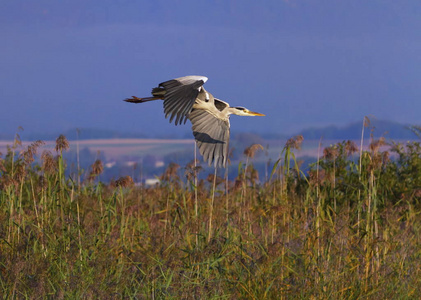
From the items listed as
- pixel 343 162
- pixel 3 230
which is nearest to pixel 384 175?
pixel 343 162

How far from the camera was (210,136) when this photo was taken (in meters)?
3.79

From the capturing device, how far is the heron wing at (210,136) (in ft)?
12.3

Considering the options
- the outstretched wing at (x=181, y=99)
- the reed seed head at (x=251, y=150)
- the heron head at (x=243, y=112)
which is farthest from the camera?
the reed seed head at (x=251, y=150)

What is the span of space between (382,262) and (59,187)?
2540mm

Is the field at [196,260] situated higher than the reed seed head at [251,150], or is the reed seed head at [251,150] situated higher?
the reed seed head at [251,150]

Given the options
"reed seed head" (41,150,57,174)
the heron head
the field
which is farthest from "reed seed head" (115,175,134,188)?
the heron head

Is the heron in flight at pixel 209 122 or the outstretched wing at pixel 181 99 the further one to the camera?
the heron in flight at pixel 209 122

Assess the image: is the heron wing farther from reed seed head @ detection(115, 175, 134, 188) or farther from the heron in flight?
reed seed head @ detection(115, 175, 134, 188)

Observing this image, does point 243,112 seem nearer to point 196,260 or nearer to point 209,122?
point 209,122

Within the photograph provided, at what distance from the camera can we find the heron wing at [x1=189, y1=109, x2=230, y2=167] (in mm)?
3752

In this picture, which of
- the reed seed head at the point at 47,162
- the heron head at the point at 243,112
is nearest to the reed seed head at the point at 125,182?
the reed seed head at the point at 47,162

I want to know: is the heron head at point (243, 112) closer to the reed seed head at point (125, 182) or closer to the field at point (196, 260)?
the field at point (196, 260)

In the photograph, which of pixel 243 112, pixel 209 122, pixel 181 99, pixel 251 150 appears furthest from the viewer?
pixel 251 150

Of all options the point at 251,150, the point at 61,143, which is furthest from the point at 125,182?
the point at 251,150
